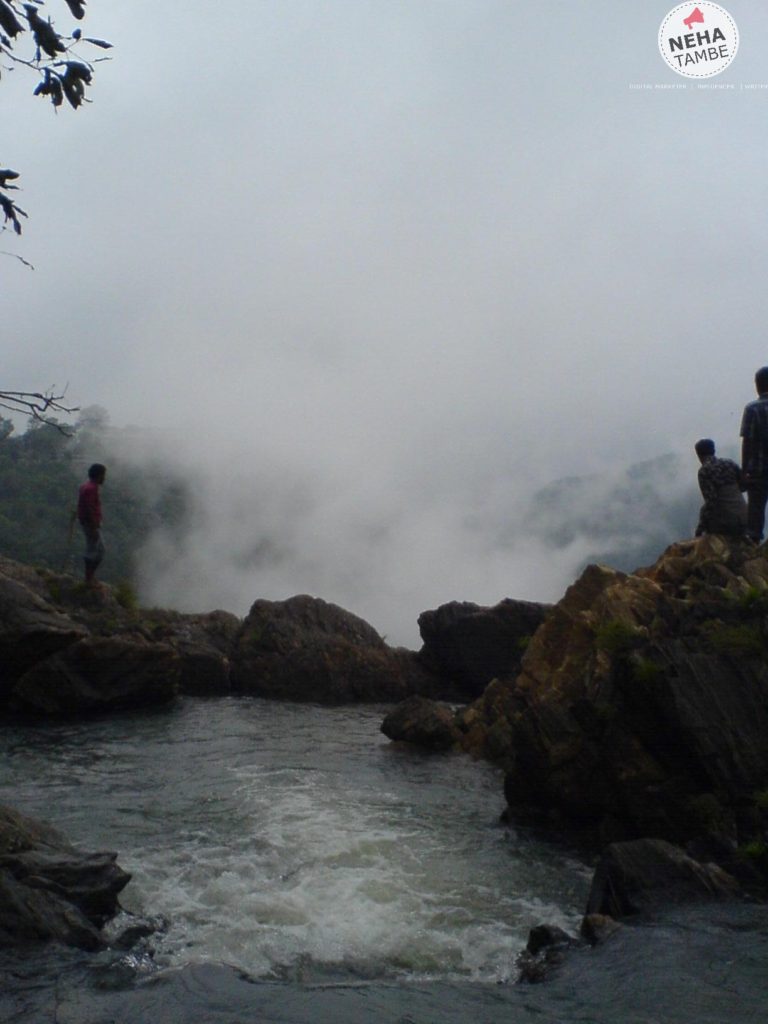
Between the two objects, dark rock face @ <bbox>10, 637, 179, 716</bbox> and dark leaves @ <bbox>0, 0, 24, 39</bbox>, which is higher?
dark leaves @ <bbox>0, 0, 24, 39</bbox>

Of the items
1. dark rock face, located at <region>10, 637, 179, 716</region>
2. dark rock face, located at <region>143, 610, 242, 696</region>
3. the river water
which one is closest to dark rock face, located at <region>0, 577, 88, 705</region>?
dark rock face, located at <region>10, 637, 179, 716</region>

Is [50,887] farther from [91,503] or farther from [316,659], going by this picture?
[316,659]

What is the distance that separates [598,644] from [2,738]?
33.7 ft

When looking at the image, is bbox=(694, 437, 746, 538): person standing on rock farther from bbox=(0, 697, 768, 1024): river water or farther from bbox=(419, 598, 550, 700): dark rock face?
bbox=(419, 598, 550, 700): dark rock face

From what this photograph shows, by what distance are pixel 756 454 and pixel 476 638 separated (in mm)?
12585

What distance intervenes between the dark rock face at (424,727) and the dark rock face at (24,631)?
249 inches

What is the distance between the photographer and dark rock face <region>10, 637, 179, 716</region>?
60.4ft

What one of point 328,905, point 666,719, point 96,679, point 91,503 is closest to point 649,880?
point 666,719

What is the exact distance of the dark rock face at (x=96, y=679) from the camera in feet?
60.4

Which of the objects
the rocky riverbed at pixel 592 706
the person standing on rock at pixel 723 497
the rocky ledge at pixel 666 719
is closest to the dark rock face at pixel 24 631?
the rocky riverbed at pixel 592 706

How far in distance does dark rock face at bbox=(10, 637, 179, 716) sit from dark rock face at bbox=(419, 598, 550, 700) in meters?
7.99

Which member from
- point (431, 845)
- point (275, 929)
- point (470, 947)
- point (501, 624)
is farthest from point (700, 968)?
point (501, 624)

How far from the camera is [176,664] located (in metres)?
20.9

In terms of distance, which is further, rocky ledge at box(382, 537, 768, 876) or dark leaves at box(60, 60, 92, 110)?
rocky ledge at box(382, 537, 768, 876)
